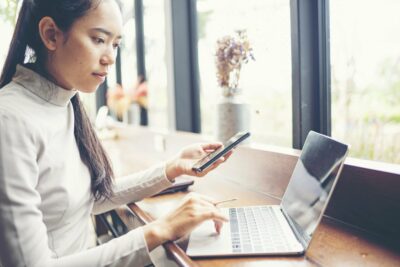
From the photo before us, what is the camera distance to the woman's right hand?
0.86m

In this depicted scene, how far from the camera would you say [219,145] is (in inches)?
50.6

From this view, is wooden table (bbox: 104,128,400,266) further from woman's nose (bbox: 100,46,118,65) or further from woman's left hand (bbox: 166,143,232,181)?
woman's nose (bbox: 100,46,118,65)

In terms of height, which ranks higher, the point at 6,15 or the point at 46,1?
the point at 6,15

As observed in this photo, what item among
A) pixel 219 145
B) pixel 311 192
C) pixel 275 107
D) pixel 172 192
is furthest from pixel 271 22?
pixel 311 192

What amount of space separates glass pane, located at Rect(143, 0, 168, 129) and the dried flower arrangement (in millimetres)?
1324

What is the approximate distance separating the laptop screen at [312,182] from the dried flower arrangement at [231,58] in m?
0.60

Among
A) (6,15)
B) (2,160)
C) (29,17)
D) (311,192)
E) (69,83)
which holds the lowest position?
(311,192)

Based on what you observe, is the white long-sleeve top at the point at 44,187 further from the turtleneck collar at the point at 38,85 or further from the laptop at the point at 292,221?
the laptop at the point at 292,221

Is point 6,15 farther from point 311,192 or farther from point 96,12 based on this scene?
point 311,192

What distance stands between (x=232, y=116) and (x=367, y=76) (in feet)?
1.69

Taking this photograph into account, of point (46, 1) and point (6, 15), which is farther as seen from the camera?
point (6, 15)

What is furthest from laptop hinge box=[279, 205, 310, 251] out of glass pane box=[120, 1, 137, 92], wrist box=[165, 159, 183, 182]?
glass pane box=[120, 1, 137, 92]

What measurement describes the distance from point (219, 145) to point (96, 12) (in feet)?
1.88

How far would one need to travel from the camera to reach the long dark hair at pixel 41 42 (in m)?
0.93
